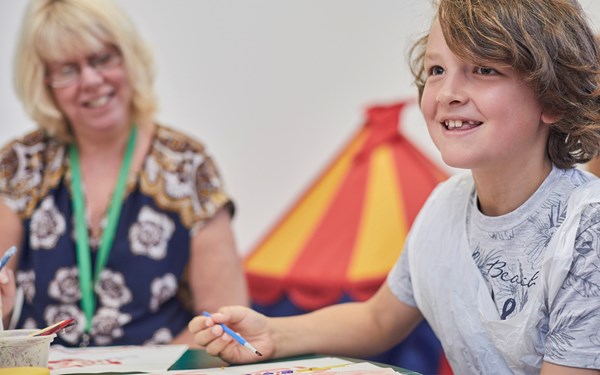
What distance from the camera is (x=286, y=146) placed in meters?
3.24

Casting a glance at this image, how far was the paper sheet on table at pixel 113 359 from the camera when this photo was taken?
1.26m

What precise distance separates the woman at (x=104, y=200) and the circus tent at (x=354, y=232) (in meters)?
0.27

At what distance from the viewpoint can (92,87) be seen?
2.10 m

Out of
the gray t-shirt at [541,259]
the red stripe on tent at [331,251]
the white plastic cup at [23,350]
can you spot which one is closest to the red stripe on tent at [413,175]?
the red stripe on tent at [331,251]

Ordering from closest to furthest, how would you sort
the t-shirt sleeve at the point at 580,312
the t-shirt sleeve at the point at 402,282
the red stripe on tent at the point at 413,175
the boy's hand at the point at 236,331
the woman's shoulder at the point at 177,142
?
the t-shirt sleeve at the point at 580,312
the boy's hand at the point at 236,331
the t-shirt sleeve at the point at 402,282
the woman's shoulder at the point at 177,142
the red stripe on tent at the point at 413,175

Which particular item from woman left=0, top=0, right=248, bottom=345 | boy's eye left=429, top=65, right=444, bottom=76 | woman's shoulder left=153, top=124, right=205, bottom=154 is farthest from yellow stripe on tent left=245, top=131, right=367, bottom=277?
boy's eye left=429, top=65, right=444, bottom=76

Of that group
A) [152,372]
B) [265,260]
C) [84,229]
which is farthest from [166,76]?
[152,372]

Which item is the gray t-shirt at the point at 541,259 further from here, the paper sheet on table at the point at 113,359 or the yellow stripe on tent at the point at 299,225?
the yellow stripe on tent at the point at 299,225

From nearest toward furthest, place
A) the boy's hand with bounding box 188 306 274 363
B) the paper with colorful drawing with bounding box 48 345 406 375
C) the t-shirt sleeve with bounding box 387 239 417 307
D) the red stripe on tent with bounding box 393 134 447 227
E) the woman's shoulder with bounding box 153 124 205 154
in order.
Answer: the paper with colorful drawing with bounding box 48 345 406 375, the boy's hand with bounding box 188 306 274 363, the t-shirt sleeve with bounding box 387 239 417 307, the woman's shoulder with bounding box 153 124 205 154, the red stripe on tent with bounding box 393 134 447 227

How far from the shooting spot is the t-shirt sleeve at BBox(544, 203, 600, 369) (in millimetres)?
1098

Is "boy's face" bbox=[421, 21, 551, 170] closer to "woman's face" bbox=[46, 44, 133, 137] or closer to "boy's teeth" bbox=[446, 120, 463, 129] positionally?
"boy's teeth" bbox=[446, 120, 463, 129]

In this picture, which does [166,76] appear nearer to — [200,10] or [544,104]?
[200,10]

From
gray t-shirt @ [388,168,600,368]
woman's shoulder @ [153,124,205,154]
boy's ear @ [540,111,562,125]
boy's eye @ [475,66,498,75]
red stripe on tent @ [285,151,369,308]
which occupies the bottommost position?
red stripe on tent @ [285,151,369,308]

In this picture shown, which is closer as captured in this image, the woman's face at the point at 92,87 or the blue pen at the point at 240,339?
the blue pen at the point at 240,339
